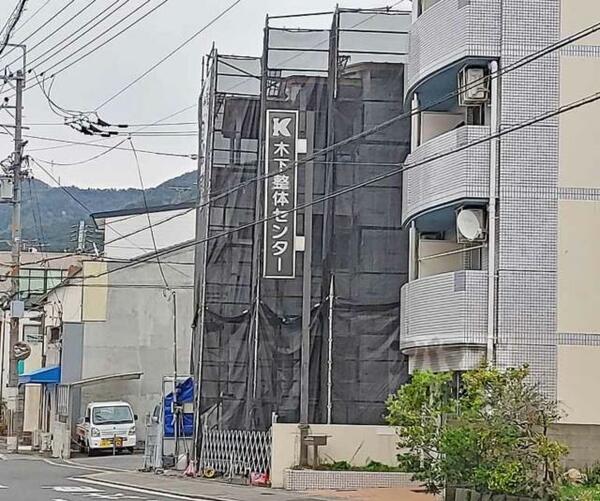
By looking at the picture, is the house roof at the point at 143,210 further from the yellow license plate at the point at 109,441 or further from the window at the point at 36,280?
the yellow license plate at the point at 109,441

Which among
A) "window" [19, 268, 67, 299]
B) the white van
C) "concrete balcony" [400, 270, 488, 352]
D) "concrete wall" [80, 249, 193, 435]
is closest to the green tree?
"concrete balcony" [400, 270, 488, 352]

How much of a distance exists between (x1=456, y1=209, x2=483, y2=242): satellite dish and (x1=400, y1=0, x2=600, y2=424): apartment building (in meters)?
0.02

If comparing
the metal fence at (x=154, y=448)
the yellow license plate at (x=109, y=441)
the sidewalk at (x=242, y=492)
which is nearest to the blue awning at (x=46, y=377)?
the yellow license plate at (x=109, y=441)

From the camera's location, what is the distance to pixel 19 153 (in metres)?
43.9

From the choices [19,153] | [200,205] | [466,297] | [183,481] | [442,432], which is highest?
[19,153]

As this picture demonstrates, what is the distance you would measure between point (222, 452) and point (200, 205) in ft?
25.0

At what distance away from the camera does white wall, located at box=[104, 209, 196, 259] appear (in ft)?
167

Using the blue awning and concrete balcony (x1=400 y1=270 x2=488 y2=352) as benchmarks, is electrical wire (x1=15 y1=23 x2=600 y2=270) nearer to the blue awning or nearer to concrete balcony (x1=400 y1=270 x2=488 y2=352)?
concrete balcony (x1=400 y1=270 x2=488 y2=352)

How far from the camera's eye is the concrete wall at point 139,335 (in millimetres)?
44656

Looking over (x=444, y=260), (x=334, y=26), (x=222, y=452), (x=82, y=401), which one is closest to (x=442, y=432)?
(x=444, y=260)

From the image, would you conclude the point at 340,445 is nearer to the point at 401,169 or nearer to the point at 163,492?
the point at 163,492

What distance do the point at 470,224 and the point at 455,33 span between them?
11.8 ft

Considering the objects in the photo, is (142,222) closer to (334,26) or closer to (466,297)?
(334,26)

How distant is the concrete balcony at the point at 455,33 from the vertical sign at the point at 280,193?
447 cm
